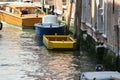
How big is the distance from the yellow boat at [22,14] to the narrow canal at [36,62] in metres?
6.38

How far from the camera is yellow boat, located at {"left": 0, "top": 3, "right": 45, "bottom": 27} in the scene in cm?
3316

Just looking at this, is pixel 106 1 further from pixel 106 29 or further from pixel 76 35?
pixel 76 35

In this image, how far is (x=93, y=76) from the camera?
12.3m

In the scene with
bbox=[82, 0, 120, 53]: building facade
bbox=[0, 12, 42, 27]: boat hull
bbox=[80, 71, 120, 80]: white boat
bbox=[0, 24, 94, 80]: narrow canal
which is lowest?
bbox=[0, 24, 94, 80]: narrow canal

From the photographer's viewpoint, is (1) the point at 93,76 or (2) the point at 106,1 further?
(2) the point at 106,1

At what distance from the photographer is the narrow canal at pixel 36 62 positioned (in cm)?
1692

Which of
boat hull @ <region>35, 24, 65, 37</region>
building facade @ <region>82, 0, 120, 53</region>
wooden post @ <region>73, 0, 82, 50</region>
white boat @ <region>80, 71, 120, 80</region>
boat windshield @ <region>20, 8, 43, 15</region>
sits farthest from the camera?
boat windshield @ <region>20, 8, 43, 15</region>

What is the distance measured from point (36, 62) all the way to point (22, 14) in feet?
50.7

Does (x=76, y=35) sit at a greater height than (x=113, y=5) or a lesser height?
lesser

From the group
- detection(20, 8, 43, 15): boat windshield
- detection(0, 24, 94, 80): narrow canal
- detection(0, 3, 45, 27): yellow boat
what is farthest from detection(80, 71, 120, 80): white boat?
detection(20, 8, 43, 15): boat windshield

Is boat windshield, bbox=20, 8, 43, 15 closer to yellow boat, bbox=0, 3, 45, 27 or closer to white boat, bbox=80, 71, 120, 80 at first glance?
yellow boat, bbox=0, 3, 45, 27

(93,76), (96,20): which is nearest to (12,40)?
(96,20)

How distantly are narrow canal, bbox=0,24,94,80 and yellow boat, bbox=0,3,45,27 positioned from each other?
20.9ft

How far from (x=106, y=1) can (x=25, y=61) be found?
4007 millimetres
